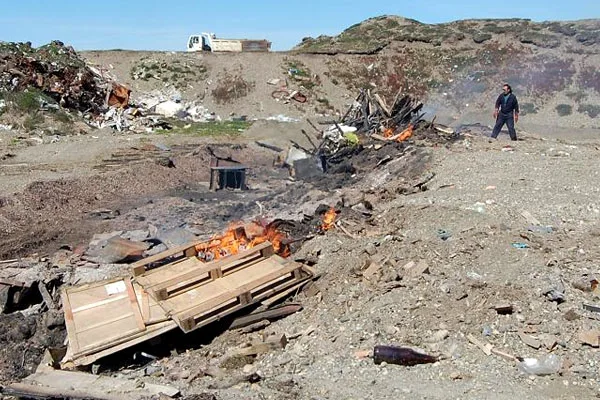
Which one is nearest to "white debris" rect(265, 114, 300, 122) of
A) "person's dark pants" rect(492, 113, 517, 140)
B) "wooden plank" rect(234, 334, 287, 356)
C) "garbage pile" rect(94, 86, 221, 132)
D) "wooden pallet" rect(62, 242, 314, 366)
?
"garbage pile" rect(94, 86, 221, 132)

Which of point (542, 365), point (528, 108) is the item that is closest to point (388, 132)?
point (542, 365)

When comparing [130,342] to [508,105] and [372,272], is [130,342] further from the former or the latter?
[508,105]

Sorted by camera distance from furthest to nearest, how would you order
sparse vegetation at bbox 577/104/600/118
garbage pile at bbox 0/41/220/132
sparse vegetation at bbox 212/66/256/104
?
1. sparse vegetation at bbox 212/66/256/104
2. sparse vegetation at bbox 577/104/600/118
3. garbage pile at bbox 0/41/220/132

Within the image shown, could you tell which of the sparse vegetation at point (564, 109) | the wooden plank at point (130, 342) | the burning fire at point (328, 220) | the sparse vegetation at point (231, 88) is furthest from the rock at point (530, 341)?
the sparse vegetation at point (231, 88)

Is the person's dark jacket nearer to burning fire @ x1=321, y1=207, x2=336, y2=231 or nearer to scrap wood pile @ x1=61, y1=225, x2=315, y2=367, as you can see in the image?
burning fire @ x1=321, y1=207, x2=336, y2=231

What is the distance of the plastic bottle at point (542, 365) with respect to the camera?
5.14 meters

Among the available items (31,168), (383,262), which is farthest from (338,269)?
(31,168)

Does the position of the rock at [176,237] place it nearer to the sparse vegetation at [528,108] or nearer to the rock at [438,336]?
the rock at [438,336]

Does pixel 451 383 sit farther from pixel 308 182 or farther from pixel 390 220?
pixel 308 182

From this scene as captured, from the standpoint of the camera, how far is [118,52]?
33594 mm

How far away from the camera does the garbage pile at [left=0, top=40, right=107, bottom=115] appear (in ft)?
76.2

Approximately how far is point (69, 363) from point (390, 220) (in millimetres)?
5056

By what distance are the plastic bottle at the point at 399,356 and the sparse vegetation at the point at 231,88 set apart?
25.8 meters

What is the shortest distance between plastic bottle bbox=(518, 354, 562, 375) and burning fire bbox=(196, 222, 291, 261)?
3936 mm
